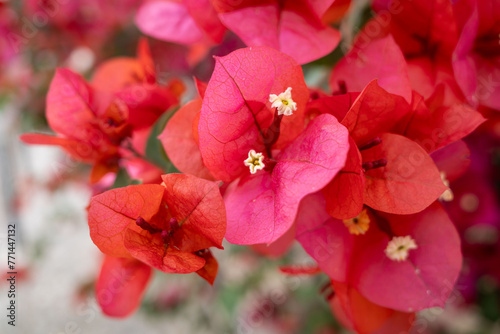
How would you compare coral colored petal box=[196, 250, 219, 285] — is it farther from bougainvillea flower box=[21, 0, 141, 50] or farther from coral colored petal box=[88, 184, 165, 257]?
bougainvillea flower box=[21, 0, 141, 50]

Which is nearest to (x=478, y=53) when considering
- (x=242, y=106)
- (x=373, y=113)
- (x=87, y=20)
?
(x=373, y=113)

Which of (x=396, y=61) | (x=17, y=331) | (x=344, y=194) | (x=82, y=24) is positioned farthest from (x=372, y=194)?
(x=17, y=331)

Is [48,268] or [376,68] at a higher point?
[376,68]

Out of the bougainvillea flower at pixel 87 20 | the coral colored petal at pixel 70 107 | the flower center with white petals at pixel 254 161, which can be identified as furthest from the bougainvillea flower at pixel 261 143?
the bougainvillea flower at pixel 87 20

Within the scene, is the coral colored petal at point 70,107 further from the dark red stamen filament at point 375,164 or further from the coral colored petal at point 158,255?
the dark red stamen filament at point 375,164

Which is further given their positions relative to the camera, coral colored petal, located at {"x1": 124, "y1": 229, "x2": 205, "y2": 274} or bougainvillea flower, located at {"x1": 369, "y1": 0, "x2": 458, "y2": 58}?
bougainvillea flower, located at {"x1": 369, "y1": 0, "x2": 458, "y2": 58}

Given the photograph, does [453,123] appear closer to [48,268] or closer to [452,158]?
[452,158]

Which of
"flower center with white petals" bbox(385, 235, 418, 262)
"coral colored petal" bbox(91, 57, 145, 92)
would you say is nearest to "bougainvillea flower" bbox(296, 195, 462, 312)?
"flower center with white petals" bbox(385, 235, 418, 262)
